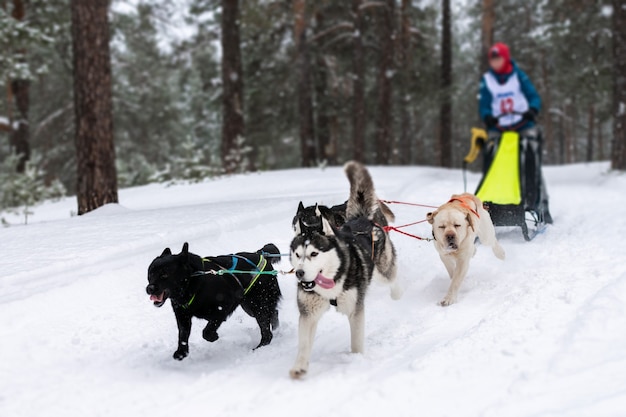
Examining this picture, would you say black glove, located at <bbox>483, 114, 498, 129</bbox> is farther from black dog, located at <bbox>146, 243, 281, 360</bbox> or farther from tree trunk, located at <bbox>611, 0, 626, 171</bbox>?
tree trunk, located at <bbox>611, 0, 626, 171</bbox>

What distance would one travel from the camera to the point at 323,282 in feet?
11.4

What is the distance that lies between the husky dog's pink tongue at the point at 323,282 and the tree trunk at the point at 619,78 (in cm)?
1297

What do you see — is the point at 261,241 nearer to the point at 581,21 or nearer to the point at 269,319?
the point at 269,319

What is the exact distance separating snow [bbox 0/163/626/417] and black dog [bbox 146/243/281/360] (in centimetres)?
25

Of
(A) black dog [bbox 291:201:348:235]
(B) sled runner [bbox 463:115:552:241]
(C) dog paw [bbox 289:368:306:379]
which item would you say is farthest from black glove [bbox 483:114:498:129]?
(C) dog paw [bbox 289:368:306:379]

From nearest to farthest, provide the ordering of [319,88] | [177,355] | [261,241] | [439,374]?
[439,374] < [177,355] < [261,241] < [319,88]

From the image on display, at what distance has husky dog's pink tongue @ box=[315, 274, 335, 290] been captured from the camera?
11.4 feet

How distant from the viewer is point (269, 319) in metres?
4.38

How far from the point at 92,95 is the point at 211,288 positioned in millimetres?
5241

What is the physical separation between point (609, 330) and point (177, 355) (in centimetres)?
316

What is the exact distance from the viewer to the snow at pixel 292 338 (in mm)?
3021

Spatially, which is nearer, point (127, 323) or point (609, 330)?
point (609, 330)

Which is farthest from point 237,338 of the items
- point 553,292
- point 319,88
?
point 319,88

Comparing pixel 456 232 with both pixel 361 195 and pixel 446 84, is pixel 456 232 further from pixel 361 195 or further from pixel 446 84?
pixel 446 84
